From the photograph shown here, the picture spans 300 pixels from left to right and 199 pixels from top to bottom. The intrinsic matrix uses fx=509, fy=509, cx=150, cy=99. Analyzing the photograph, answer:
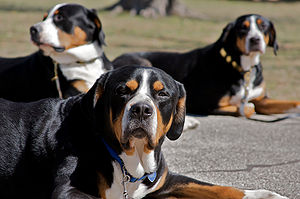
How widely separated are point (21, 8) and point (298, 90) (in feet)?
54.4

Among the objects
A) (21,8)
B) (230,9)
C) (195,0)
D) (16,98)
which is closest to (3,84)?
(16,98)

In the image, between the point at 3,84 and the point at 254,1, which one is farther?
the point at 254,1

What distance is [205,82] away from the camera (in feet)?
25.3

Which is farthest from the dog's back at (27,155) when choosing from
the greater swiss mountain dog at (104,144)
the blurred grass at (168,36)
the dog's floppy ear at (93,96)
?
the blurred grass at (168,36)

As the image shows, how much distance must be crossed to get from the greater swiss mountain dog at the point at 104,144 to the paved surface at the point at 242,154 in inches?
26.3

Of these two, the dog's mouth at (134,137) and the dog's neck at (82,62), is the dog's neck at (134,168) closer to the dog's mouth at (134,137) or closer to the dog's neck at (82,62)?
the dog's mouth at (134,137)

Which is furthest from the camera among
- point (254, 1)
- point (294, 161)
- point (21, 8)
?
point (254, 1)

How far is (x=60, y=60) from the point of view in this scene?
250 inches

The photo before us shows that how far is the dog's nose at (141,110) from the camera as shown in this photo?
10.9ft

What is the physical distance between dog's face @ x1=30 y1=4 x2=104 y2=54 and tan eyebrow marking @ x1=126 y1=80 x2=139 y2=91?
288 cm

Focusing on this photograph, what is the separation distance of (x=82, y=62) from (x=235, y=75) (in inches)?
92.0

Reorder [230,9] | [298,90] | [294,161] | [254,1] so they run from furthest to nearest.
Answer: [254,1], [230,9], [298,90], [294,161]

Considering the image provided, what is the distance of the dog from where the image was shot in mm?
6215

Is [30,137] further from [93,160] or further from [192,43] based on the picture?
[192,43]
